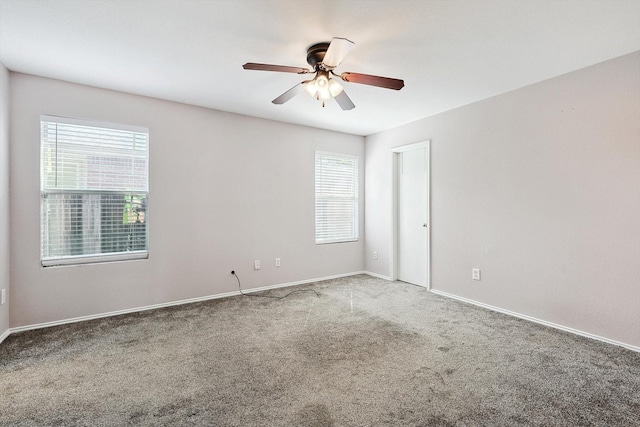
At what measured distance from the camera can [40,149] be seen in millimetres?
2920

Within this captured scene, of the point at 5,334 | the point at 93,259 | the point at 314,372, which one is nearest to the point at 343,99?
→ the point at 314,372

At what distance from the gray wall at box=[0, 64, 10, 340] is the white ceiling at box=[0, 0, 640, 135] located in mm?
250

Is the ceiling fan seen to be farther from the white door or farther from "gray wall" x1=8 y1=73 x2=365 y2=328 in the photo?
the white door

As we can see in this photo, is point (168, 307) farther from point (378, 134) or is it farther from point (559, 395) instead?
point (378, 134)

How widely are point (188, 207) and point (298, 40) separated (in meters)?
2.38

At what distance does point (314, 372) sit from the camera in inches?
83.8

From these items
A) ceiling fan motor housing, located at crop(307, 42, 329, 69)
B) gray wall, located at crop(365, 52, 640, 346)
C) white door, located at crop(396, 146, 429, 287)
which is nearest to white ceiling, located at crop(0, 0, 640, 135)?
ceiling fan motor housing, located at crop(307, 42, 329, 69)

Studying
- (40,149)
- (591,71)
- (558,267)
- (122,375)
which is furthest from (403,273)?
(40,149)

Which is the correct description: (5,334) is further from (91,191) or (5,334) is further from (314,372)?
(314,372)

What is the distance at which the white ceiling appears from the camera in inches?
75.3

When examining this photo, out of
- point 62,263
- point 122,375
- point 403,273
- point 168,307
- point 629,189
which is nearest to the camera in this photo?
point 122,375

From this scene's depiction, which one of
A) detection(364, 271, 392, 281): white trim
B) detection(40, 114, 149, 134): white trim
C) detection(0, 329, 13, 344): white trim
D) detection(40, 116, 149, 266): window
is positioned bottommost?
detection(0, 329, 13, 344): white trim

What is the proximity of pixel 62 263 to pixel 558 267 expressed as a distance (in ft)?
16.0

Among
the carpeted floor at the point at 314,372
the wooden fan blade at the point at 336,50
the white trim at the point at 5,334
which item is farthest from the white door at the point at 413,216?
the white trim at the point at 5,334
